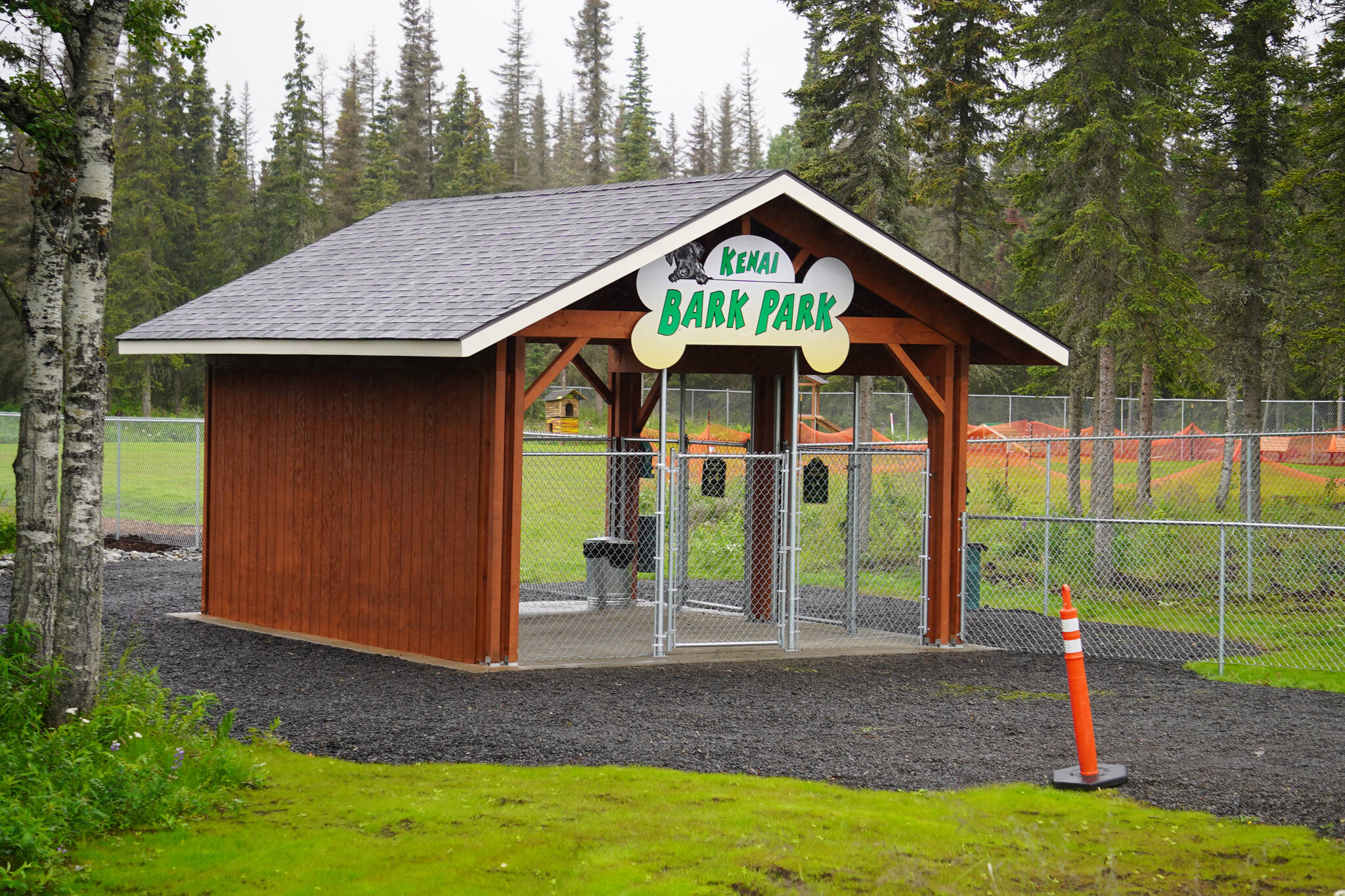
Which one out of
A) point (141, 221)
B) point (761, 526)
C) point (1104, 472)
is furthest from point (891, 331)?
point (141, 221)

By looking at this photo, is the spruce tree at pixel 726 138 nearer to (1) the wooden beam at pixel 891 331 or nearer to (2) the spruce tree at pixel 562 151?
(2) the spruce tree at pixel 562 151

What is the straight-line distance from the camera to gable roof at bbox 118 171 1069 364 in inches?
416

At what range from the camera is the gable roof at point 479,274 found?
1056 cm

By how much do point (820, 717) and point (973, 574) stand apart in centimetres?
535

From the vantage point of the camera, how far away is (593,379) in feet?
47.6

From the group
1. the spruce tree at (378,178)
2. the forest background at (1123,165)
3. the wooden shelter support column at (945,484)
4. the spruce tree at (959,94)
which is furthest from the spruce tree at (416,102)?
the wooden shelter support column at (945,484)

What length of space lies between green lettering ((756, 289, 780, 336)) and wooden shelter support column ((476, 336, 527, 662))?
7.64 feet

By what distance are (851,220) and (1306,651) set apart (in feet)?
20.9

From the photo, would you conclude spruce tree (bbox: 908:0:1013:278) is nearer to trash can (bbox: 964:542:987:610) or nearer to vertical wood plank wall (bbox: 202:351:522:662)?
trash can (bbox: 964:542:987:610)

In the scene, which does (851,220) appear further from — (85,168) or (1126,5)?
(1126,5)

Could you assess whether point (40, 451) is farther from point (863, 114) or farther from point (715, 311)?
point (863, 114)

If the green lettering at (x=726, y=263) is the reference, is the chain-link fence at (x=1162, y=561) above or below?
below

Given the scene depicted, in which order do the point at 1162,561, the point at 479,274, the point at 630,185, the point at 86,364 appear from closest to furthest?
the point at 86,364, the point at 479,274, the point at 630,185, the point at 1162,561

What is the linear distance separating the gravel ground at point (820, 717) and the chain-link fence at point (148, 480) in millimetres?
7875
